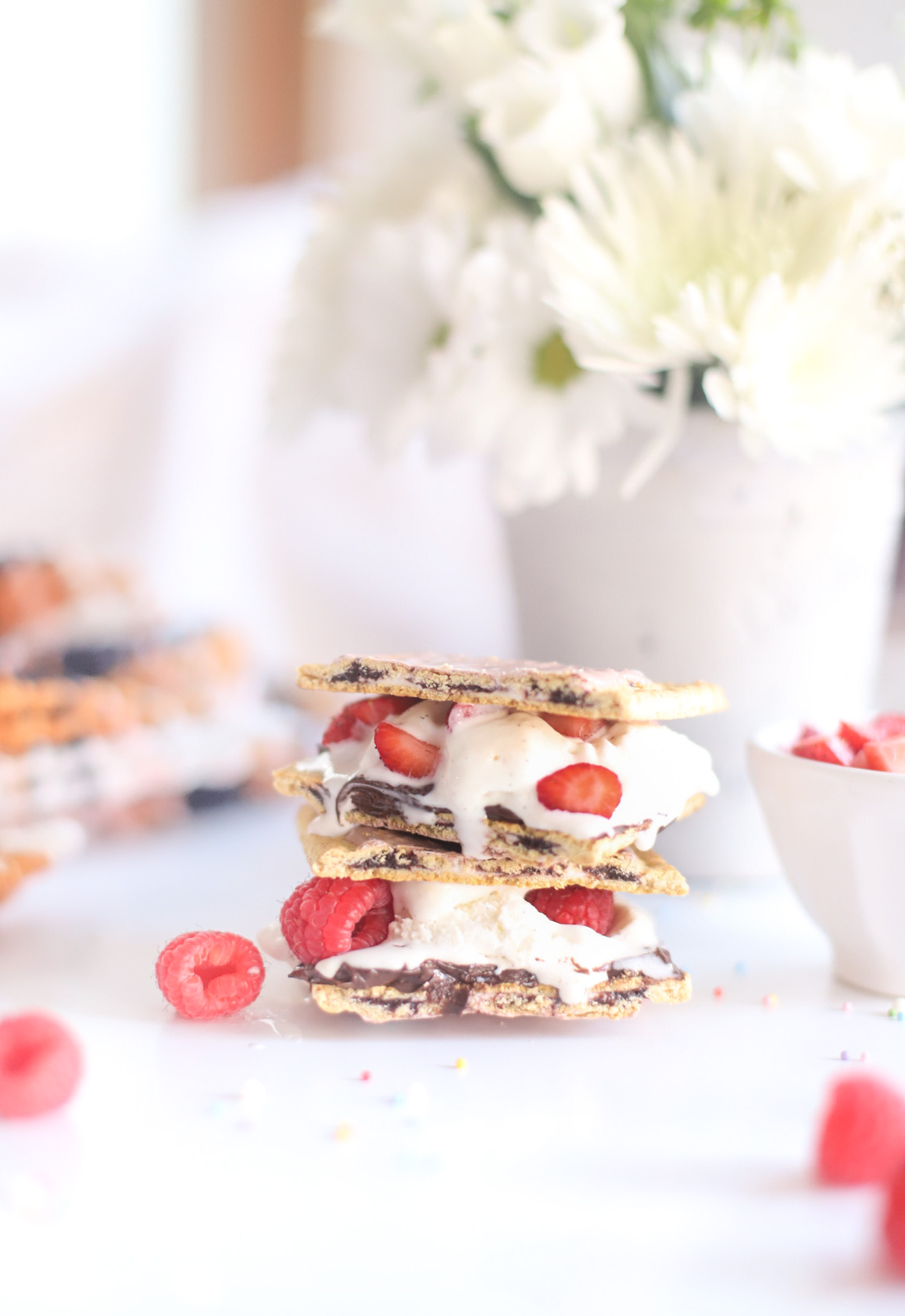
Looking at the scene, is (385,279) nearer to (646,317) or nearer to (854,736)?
(646,317)

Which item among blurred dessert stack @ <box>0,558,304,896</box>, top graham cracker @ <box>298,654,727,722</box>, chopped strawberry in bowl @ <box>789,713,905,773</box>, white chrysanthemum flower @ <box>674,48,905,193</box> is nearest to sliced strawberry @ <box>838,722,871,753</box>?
chopped strawberry in bowl @ <box>789,713,905,773</box>

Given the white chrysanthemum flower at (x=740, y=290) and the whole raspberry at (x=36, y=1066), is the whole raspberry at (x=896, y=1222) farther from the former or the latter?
the white chrysanthemum flower at (x=740, y=290)

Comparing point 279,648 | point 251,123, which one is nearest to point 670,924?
point 279,648

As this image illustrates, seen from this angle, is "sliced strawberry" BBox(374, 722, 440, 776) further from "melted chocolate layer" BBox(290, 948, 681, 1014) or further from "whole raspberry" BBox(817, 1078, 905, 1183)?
"whole raspberry" BBox(817, 1078, 905, 1183)

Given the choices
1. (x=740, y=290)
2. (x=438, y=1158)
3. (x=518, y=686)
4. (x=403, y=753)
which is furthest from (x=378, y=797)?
(x=740, y=290)

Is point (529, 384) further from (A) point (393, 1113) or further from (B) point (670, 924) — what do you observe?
(A) point (393, 1113)

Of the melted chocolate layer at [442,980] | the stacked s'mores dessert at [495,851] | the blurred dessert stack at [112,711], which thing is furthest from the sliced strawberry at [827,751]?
the blurred dessert stack at [112,711]
